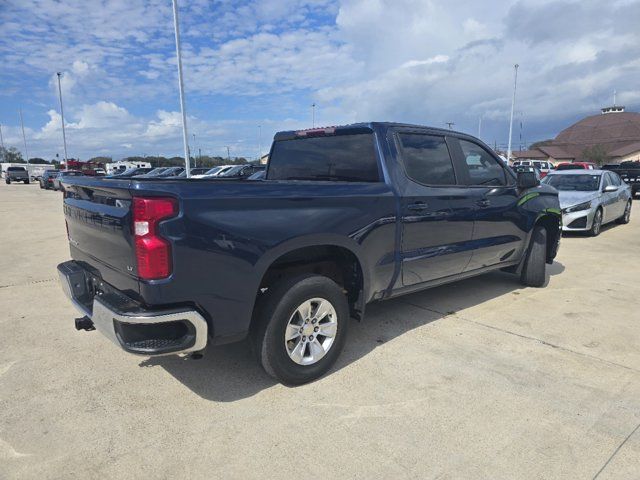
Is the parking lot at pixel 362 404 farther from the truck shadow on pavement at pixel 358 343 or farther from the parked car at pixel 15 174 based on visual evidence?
the parked car at pixel 15 174

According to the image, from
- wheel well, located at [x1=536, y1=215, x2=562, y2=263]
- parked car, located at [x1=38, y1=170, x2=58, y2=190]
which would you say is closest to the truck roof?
wheel well, located at [x1=536, y1=215, x2=562, y2=263]

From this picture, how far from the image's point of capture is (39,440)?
2617 millimetres

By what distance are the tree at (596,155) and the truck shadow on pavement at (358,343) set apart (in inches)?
3393

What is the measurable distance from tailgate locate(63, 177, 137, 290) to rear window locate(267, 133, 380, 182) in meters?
1.87

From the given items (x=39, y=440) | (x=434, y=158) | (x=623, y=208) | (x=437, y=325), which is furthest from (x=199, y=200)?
(x=623, y=208)

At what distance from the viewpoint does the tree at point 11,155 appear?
317 ft

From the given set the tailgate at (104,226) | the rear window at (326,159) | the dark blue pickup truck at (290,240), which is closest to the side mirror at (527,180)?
the dark blue pickup truck at (290,240)

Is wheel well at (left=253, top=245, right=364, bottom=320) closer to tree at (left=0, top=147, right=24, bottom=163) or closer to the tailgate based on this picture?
the tailgate

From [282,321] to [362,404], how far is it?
2.49ft

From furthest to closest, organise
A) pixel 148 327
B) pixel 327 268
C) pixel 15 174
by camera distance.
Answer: pixel 15 174, pixel 327 268, pixel 148 327

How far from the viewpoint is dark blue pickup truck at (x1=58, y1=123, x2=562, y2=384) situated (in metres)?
2.55

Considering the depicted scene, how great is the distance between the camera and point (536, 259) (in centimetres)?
553

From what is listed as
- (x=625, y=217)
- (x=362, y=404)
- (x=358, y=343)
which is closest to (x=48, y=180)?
(x=625, y=217)

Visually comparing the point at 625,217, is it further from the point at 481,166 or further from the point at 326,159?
the point at 326,159
